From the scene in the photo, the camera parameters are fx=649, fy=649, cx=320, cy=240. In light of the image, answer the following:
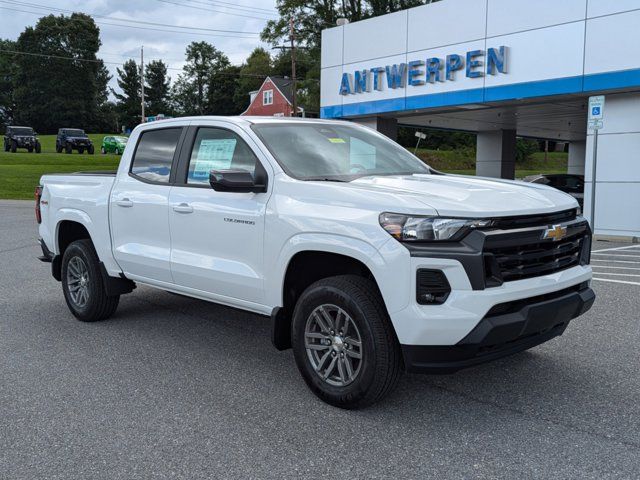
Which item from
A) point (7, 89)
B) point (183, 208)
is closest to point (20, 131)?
point (183, 208)

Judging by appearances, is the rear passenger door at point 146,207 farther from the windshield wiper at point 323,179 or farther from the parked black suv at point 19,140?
the parked black suv at point 19,140

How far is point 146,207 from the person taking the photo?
5.61 meters

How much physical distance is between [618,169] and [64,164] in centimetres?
3322

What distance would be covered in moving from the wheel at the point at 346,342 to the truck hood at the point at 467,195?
1.99ft

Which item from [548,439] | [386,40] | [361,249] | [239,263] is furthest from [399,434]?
[386,40]

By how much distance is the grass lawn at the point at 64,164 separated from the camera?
100 ft

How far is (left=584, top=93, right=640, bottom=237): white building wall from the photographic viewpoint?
14805mm

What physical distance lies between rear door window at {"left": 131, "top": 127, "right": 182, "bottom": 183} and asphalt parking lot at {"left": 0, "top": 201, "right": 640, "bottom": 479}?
1.49 m

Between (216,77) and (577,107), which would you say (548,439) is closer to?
(577,107)

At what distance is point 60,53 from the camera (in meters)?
93.6

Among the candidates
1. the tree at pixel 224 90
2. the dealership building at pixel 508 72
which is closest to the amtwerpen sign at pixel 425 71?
the dealership building at pixel 508 72

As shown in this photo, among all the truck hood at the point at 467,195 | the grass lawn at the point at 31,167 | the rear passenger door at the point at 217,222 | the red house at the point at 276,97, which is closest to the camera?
the truck hood at the point at 467,195

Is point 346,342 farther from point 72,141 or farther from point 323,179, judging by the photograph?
point 72,141

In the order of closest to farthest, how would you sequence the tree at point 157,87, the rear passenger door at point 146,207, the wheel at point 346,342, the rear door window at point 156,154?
1. the wheel at point 346,342
2. the rear passenger door at point 146,207
3. the rear door window at point 156,154
4. the tree at point 157,87
